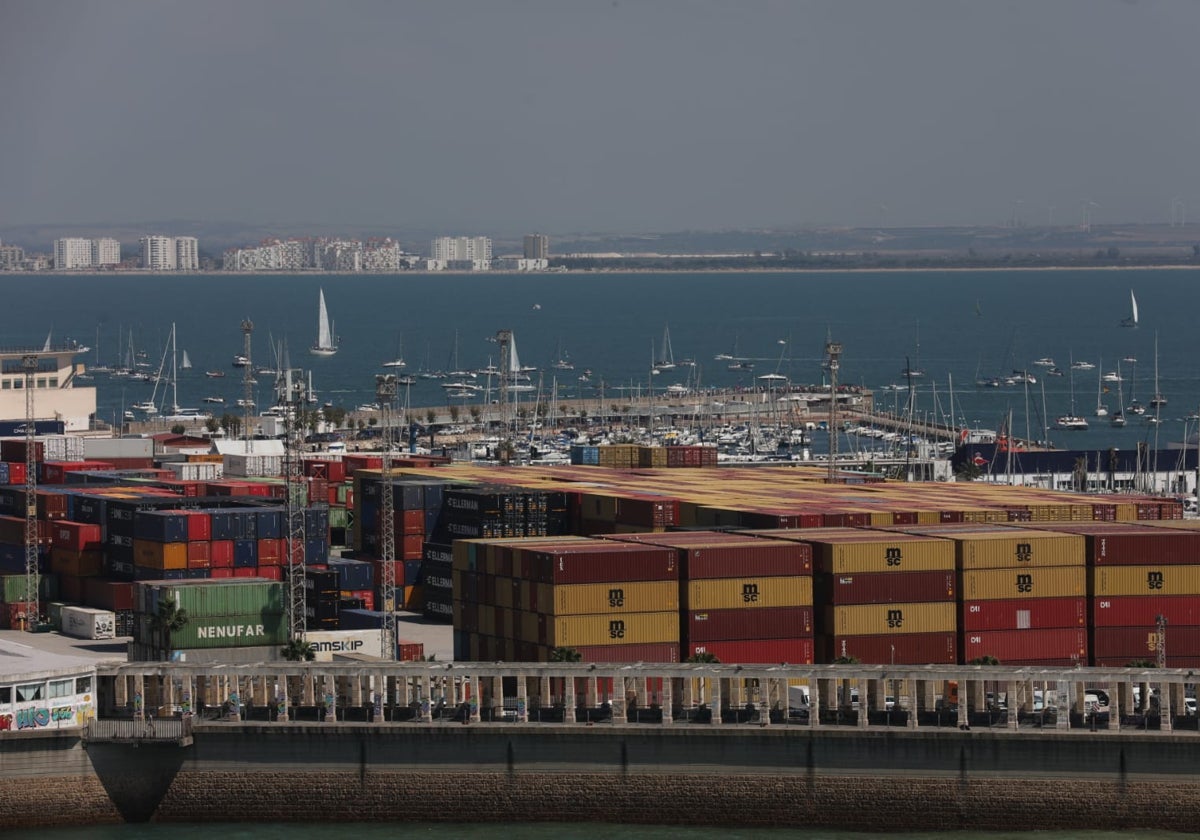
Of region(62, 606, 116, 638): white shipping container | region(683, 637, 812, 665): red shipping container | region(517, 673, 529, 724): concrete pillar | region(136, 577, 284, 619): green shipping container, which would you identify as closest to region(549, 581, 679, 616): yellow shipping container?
region(683, 637, 812, 665): red shipping container

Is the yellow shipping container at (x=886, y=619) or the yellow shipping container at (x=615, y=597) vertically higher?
the yellow shipping container at (x=615, y=597)

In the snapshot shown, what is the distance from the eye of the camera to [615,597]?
46062 mm

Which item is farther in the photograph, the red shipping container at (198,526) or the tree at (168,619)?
the red shipping container at (198,526)

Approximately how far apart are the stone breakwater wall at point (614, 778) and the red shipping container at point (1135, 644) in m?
6.82

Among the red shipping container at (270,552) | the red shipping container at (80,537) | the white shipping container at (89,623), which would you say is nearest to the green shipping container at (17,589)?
the red shipping container at (80,537)

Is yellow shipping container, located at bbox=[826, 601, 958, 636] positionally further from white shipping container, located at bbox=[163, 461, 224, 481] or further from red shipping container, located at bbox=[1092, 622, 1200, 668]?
white shipping container, located at bbox=[163, 461, 224, 481]

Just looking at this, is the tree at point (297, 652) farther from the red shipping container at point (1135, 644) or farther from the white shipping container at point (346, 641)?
the red shipping container at point (1135, 644)

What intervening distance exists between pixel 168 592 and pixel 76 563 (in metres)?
13.2

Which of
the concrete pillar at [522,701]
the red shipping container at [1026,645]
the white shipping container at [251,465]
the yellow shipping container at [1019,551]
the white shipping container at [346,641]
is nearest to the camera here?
the concrete pillar at [522,701]

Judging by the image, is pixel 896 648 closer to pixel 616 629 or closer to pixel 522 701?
pixel 616 629

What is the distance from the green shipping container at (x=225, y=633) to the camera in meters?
49.7

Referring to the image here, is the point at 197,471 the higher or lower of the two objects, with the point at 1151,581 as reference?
higher

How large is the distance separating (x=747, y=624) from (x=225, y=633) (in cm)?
1217

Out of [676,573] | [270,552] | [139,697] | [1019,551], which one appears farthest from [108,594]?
[1019,551]
